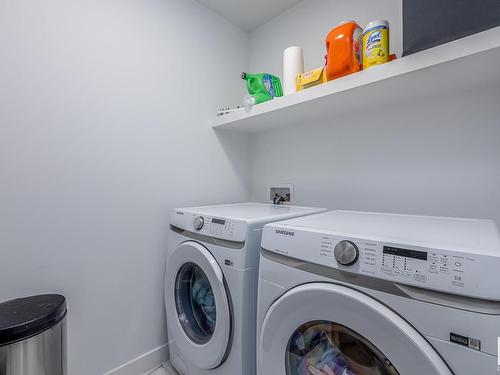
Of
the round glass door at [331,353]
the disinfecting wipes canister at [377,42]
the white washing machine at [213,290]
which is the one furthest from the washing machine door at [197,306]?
the disinfecting wipes canister at [377,42]

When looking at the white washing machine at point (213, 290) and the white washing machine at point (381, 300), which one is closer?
the white washing machine at point (381, 300)

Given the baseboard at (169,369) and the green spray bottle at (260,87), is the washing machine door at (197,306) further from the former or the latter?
the green spray bottle at (260,87)

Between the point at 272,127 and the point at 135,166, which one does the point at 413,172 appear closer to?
the point at 272,127

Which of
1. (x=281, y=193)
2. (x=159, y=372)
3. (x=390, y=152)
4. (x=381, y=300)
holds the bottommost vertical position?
(x=159, y=372)

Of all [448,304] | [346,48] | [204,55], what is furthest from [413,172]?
[204,55]

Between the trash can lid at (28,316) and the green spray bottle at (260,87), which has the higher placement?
the green spray bottle at (260,87)

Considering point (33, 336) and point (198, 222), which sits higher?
point (198, 222)

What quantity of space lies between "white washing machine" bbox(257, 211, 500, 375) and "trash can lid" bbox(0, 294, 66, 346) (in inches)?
30.3

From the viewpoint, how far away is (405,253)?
0.58m

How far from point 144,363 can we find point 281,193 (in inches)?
51.4

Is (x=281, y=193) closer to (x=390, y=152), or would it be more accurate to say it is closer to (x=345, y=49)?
(x=390, y=152)

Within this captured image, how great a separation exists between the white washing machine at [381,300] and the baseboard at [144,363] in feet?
3.01

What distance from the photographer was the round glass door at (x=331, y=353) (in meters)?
0.65

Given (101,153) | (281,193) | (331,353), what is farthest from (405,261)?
(101,153)
